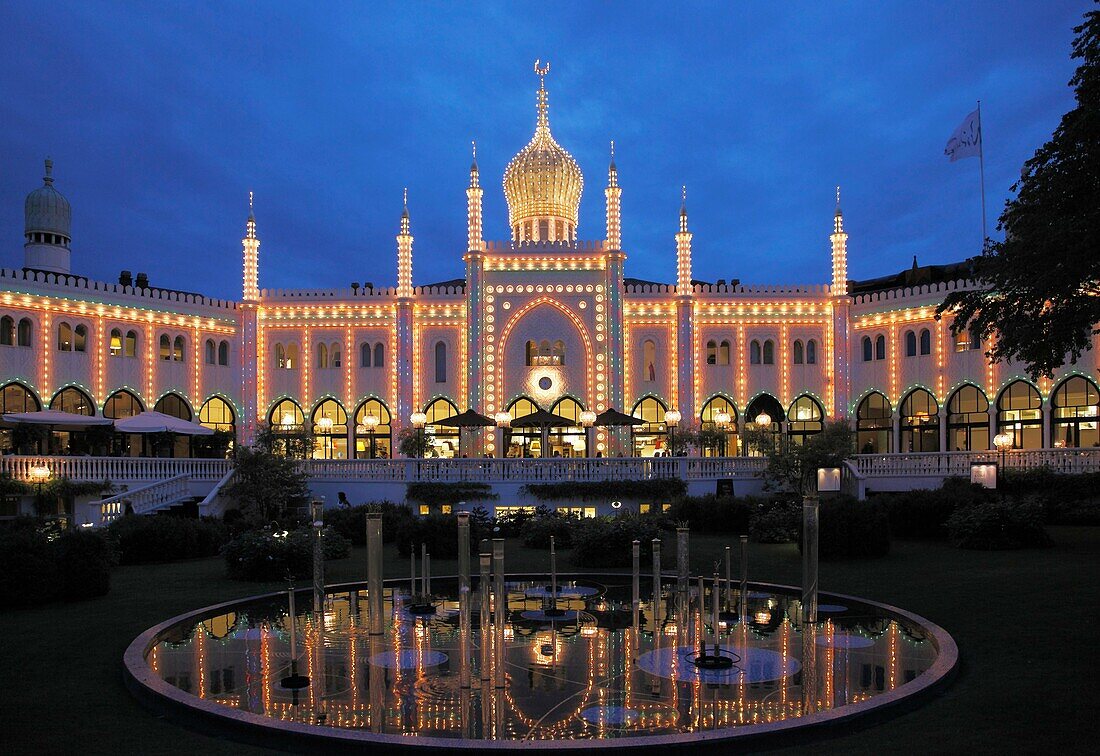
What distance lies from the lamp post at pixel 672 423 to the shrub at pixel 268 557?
945 inches

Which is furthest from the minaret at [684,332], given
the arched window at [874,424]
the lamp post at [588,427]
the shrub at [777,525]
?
the shrub at [777,525]

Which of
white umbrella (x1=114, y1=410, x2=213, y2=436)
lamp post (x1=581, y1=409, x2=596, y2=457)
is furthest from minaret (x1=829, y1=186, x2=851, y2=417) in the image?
white umbrella (x1=114, y1=410, x2=213, y2=436)

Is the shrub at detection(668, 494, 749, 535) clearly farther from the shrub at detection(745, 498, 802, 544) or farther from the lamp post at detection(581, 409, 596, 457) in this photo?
the lamp post at detection(581, 409, 596, 457)

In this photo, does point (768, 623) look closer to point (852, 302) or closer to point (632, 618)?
point (632, 618)

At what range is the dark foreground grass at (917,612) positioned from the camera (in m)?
8.25

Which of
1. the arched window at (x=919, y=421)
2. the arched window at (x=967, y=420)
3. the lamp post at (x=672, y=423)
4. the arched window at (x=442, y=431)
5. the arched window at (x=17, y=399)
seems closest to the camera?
the arched window at (x=17, y=399)

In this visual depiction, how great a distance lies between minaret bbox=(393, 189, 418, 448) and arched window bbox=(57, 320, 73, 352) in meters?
14.9

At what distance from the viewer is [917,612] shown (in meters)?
14.2

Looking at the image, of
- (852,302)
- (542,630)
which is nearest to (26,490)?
(542,630)

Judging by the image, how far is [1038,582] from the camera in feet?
53.2

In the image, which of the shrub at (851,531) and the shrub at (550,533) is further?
the shrub at (550,533)

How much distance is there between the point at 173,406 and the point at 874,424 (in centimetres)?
3557

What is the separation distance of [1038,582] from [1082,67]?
34.6 ft

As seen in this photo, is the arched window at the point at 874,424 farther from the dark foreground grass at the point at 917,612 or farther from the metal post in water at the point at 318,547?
the metal post in water at the point at 318,547
